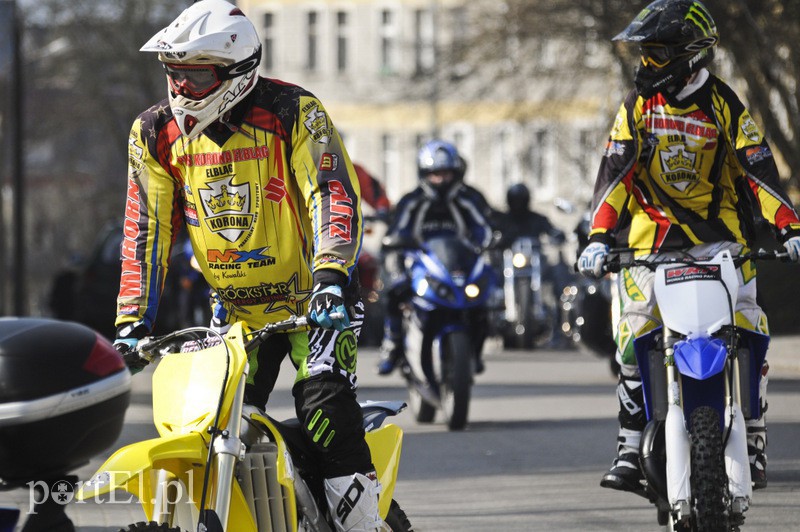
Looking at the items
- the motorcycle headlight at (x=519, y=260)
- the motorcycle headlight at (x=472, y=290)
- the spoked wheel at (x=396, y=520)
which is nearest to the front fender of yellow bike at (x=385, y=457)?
the spoked wheel at (x=396, y=520)

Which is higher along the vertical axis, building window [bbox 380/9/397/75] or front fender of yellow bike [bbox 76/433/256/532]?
building window [bbox 380/9/397/75]

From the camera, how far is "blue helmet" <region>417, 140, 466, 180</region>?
40.9 feet

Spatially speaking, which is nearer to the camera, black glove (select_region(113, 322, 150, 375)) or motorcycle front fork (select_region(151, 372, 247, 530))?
motorcycle front fork (select_region(151, 372, 247, 530))

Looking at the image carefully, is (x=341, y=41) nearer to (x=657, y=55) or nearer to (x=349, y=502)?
(x=657, y=55)

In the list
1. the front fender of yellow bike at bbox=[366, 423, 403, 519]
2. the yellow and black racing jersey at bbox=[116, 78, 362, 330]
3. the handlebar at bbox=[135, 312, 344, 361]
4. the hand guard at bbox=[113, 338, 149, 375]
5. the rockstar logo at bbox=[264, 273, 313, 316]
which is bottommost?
the front fender of yellow bike at bbox=[366, 423, 403, 519]

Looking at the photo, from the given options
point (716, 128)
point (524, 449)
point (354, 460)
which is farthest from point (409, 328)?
point (354, 460)

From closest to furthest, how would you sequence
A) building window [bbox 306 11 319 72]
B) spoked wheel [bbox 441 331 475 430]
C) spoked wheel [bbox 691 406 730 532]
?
spoked wheel [bbox 691 406 730 532] < spoked wheel [bbox 441 331 475 430] < building window [bbox 306 11 319 72]

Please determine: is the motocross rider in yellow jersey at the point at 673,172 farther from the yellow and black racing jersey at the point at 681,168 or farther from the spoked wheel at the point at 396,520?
the spoked wheel at the point at 396,520

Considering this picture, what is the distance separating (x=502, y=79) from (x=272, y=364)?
24930 millimetres

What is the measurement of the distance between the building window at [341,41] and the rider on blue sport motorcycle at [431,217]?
5211 cm

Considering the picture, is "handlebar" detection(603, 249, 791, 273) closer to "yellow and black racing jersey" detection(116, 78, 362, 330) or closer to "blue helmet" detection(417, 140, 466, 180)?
"yellow and black racing jersey" detection(116, 78, 362, 330)

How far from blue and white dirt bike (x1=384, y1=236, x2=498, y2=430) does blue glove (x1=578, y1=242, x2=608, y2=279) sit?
15.6 ft

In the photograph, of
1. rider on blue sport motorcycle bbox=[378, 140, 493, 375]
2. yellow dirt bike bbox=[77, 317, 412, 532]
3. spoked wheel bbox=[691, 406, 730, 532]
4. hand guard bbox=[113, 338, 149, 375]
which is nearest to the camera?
yellow dirt bike bbox=[77, 317, 412, 532]

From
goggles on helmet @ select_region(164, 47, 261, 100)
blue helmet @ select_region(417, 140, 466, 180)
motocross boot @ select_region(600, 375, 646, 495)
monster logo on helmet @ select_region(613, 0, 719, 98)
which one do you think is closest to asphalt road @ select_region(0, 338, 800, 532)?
motocross boot @ select_region(600, 375, 646, 495)
